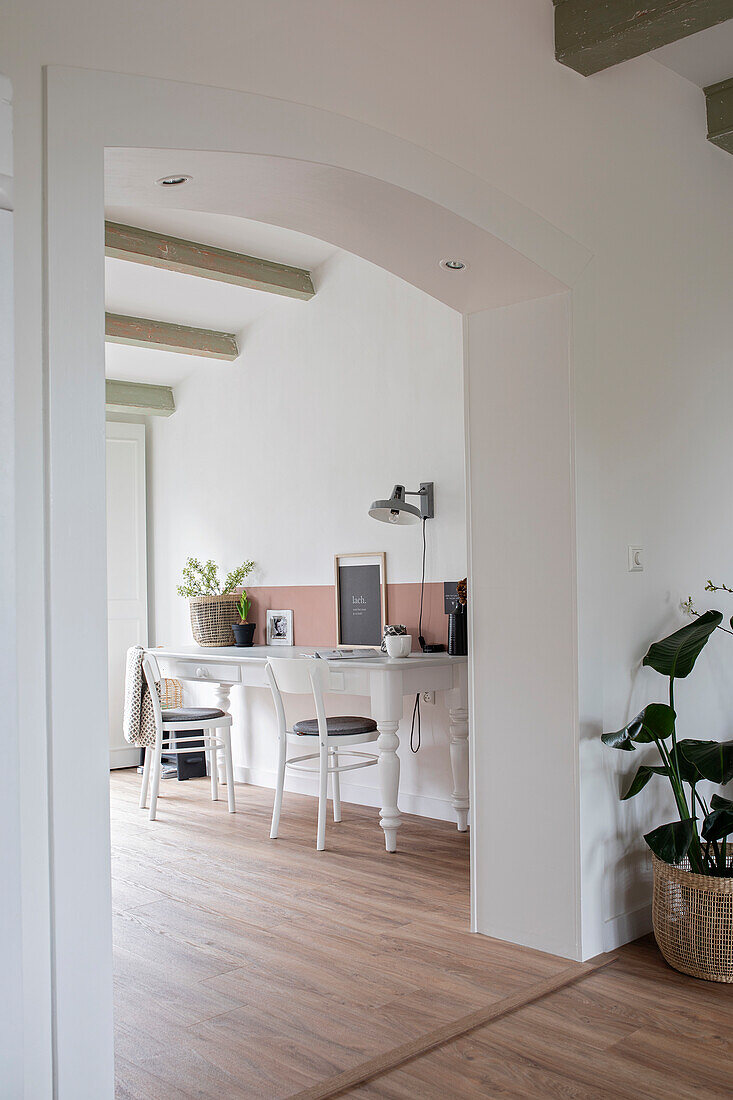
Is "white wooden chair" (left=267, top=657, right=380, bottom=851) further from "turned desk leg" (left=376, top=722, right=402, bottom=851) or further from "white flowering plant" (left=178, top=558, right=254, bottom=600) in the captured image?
"white flowering plant" (left=178, top=558, right=254, bottom=600)

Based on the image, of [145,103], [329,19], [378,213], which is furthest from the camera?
[378,213]

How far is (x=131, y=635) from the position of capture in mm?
7039

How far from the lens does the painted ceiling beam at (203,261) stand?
4.71 metres

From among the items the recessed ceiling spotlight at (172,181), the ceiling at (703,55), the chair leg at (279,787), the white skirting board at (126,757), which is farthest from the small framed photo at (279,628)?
the recessed ceiling spotlight at (172,181)

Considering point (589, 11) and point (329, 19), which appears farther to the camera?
point (589, 11)

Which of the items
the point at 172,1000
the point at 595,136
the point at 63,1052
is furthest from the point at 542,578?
the point at 63,1052

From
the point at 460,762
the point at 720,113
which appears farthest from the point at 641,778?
the point at 720,113

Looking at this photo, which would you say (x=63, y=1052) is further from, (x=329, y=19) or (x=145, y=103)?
(x=329, y=19)

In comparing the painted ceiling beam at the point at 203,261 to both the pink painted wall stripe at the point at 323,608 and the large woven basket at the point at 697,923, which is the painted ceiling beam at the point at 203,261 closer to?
the pink painted wall stripe at the point at 323,608

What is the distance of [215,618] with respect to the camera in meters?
6.02

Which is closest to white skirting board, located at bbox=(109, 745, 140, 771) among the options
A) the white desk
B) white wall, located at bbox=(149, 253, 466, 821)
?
white wall, located at bbox=(149, 253, 466, 821)

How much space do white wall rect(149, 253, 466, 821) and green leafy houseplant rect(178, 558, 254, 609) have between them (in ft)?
0.29

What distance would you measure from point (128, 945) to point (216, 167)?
8.22 ft

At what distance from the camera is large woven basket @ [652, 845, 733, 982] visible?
9.43ft
